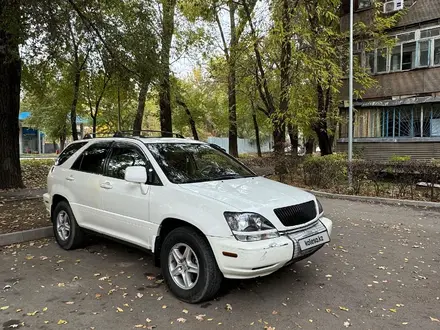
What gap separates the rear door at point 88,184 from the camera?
506 centimetres

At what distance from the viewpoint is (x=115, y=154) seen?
5.09 meters

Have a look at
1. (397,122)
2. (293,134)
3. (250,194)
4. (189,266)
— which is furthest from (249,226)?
(293,134)

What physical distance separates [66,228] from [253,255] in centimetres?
348

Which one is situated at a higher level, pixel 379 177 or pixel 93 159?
pixel 93 159

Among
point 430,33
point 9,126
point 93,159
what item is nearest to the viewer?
point 93,159

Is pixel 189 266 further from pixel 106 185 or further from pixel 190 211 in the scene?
pixel 106 185

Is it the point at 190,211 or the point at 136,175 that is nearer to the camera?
the point at 190,211

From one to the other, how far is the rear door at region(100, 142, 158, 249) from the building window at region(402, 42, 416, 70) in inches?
585

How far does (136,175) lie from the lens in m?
4.22

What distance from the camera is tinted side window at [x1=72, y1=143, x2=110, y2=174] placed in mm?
5234

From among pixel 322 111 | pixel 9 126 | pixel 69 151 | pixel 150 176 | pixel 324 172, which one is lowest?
pixel 324 172

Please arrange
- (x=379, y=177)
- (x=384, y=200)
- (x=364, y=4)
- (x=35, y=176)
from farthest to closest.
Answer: (x=364, y=4), (x=35, y=176), (x=379, y=177), (x=384, y=200)

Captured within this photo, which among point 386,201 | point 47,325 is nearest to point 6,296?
point 47,325

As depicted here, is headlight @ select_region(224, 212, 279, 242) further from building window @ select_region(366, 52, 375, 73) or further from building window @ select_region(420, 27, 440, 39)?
building window @ select_region(366, 52, 375, 73)
